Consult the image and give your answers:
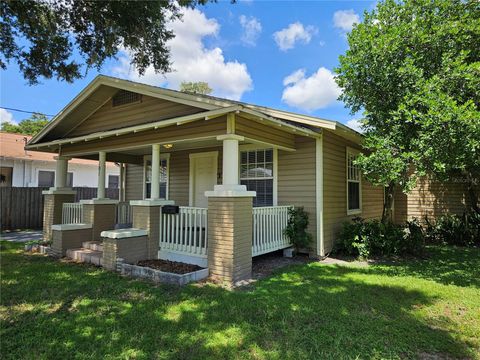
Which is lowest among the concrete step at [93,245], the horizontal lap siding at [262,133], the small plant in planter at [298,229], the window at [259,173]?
the concrete step at [93,245]

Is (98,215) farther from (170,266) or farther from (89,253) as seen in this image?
(170,266)

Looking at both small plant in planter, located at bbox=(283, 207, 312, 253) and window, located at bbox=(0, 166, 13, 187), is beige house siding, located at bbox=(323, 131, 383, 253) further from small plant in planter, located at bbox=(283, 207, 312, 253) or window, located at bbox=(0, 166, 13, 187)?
window, located at bbox=(0, 166, 13, 187)

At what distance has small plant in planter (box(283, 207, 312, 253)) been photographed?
285 inches

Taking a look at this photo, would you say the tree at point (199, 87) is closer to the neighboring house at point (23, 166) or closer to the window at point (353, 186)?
the neighboring house at point (23, 166)

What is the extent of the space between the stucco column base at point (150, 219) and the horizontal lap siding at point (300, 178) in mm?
2984

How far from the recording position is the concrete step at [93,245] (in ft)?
23.9

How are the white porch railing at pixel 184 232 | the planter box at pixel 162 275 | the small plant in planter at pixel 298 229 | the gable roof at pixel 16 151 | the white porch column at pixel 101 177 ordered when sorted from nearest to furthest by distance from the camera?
the planter box at pixel 162 275, the white porch railing at pixel 184 232, the small plant in planter at pixel 298 229, the white porch column at pixel 101 177, the gable roof at pixel 16 151

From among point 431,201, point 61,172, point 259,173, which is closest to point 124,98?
point 61,172

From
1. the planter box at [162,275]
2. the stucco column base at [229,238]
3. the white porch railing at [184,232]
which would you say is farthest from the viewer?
the white porch railing at [184,232]

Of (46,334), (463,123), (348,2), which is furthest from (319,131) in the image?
(46,334)

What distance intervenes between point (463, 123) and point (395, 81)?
175 centimetres

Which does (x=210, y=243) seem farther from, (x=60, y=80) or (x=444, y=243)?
(x=444, y=243)

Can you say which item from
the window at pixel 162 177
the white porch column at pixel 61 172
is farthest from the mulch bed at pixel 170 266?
the white porch column at pixel 61 172

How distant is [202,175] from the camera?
9383 millimetres
